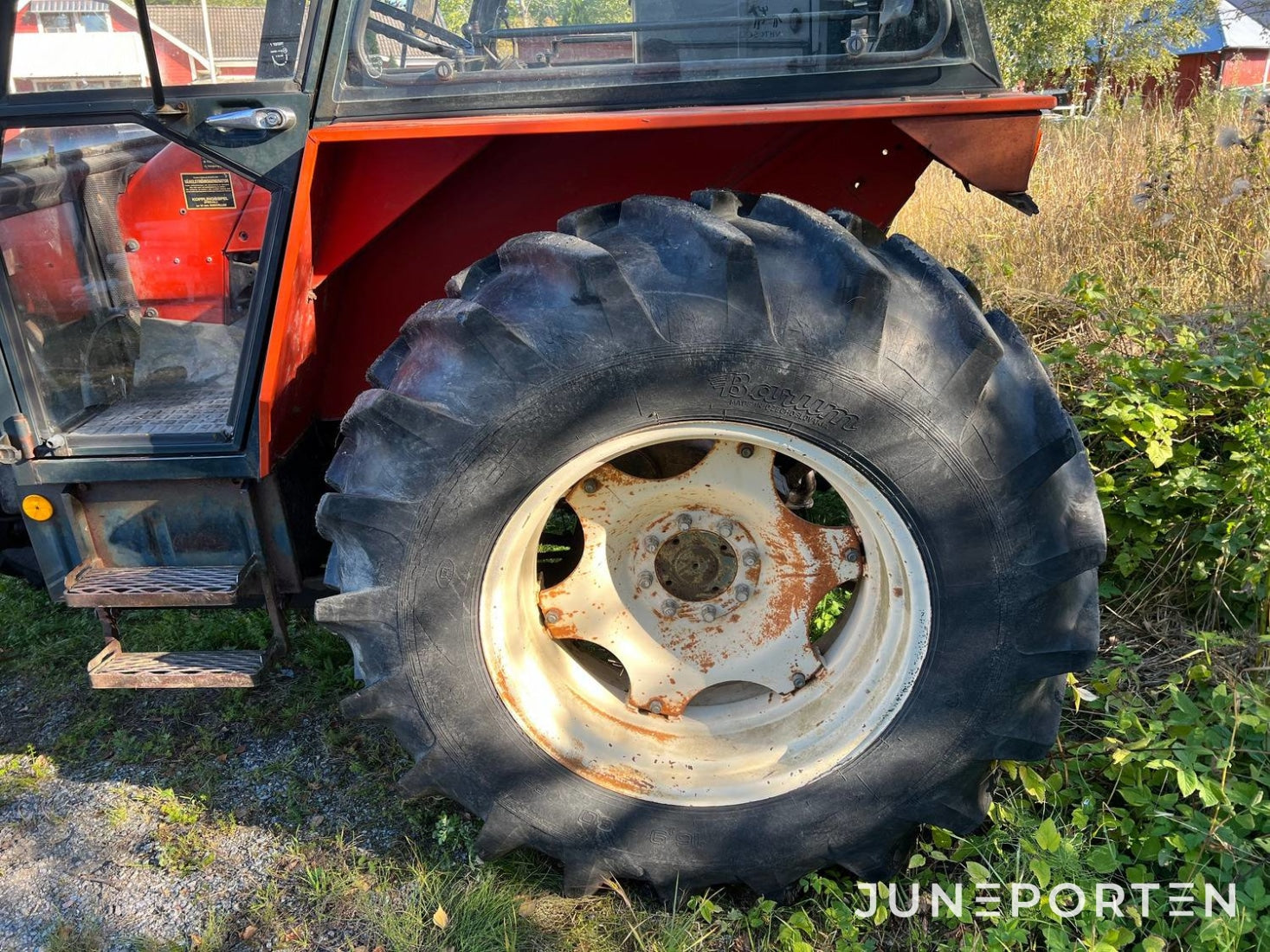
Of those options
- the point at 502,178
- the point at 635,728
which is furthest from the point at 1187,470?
the point at 502,178

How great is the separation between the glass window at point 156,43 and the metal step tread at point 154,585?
1083 mm

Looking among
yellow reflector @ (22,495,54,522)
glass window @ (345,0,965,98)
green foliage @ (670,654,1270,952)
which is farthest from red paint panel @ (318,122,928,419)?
green foliage @ (670,654,1270,952)

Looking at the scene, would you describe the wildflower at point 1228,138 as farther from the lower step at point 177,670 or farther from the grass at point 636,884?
the lower step at point 177,670

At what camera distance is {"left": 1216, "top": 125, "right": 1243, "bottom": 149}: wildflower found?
398 cm

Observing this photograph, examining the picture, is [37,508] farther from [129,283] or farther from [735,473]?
[735,473]

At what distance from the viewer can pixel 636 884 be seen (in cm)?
210

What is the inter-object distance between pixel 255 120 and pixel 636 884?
5.98 ft

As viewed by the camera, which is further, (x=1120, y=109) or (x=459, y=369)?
(x=1120, y=109)

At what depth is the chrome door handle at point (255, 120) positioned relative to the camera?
1.83 metres

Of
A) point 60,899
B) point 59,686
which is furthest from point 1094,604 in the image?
point 59,686

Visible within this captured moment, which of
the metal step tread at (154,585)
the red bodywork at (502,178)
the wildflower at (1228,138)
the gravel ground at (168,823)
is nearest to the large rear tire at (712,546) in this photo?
the red bodywork at (502,178)

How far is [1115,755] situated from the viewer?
2.03 meters

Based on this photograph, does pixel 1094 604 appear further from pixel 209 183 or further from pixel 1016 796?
pixel 209 183

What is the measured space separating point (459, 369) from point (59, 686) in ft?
6.67
